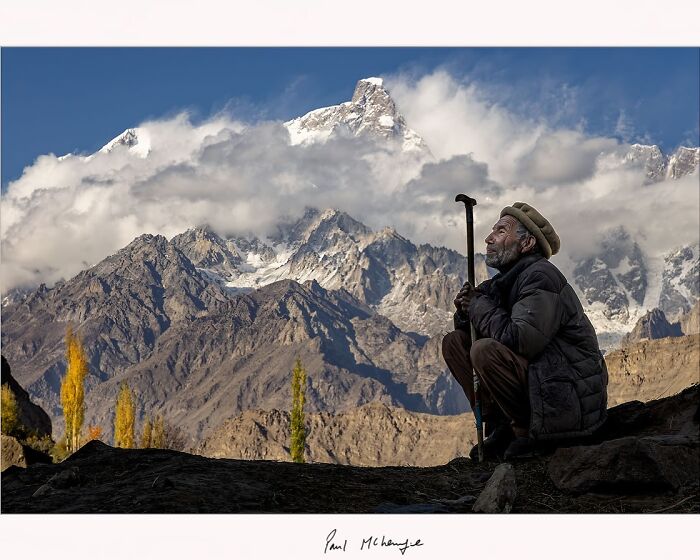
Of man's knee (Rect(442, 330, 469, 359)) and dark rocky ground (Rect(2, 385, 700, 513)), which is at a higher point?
man's knee (Rect(442, 330, 469, 359))

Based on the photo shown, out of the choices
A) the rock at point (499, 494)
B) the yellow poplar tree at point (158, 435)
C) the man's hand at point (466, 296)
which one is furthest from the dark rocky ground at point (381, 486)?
the yellow poplar tree at point (158, 435)

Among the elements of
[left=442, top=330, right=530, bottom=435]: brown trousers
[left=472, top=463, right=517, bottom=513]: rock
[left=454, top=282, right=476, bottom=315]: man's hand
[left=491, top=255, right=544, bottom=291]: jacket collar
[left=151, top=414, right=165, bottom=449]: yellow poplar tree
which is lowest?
[left=151, top=414, right=165, bottom=449]: yellow poplar tree

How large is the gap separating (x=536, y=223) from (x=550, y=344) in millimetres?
1255

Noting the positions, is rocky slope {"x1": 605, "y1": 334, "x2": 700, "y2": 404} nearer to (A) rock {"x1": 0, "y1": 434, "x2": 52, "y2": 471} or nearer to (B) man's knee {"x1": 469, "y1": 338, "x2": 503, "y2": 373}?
(A) rock {"x1": 0, "y1": 434, "x2": 52, "y2": 471}

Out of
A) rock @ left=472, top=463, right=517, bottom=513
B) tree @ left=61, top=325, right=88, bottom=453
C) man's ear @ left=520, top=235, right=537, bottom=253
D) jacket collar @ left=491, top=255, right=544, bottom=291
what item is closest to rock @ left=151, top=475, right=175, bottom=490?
rock @ left=472, top=463, right=517, bottom=513

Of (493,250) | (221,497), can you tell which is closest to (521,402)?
(493,250)

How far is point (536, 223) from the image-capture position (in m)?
8.61

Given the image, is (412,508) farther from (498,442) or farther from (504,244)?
(504,244)

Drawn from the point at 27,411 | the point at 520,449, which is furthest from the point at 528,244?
the point at 27,411

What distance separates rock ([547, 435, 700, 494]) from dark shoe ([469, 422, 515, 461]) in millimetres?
1541

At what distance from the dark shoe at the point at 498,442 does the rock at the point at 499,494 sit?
76.4 inches

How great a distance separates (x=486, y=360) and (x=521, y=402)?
56 cm

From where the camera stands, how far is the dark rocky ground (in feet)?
22.3

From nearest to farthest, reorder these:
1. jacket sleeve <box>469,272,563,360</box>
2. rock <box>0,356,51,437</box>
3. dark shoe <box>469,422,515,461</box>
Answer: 1. jacket sleeve <box>469,272,563,360</box>
2. dark shoe <box>469,422,515,461</box>
3. rock <box>0,356,51,437</box>
